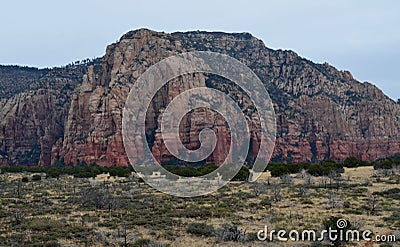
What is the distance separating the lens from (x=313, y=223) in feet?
56.6

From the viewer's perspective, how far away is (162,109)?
90625mm

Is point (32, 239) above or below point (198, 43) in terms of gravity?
below

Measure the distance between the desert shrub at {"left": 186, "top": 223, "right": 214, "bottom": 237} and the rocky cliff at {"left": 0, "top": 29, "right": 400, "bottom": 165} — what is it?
64.5 m

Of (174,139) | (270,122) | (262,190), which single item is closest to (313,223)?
(262,190)

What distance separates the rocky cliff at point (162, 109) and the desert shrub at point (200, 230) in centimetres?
6445

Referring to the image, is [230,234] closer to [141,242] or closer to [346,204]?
[141,242]

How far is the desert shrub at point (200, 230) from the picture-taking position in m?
15.8

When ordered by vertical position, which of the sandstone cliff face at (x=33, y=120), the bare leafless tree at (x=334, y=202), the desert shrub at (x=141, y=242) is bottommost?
the desert shrub at (x=141, y=242)

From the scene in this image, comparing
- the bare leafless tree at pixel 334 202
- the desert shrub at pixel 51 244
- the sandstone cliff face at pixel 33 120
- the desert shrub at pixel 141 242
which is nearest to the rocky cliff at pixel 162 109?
the sandstone cliff face at pixel 33 120

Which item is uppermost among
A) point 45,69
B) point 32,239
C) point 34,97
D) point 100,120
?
point 45,69

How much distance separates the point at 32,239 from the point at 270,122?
86094 millimetres

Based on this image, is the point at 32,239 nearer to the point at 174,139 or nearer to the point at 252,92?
the point at 174,139

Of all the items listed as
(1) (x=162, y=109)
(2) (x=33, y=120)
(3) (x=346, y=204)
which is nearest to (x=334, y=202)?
(3) (x=346, y=204)

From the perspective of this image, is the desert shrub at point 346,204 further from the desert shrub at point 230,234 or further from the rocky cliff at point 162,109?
the rocky cliff at point 162,109
